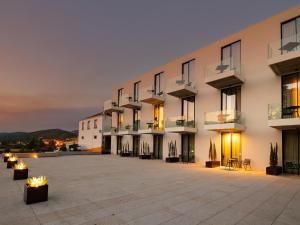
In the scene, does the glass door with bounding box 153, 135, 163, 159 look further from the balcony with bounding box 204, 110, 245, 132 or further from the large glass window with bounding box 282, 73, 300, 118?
the large glass window with bounding box 282, 73, 300, 118

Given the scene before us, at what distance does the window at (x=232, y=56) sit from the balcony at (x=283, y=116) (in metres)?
3.50

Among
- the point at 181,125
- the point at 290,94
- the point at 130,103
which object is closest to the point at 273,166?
the point at 290,94

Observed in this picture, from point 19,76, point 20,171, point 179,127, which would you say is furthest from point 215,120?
point 19,76

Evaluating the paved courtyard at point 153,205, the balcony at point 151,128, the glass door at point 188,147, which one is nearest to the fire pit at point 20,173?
the paved courtyard at point 153,205

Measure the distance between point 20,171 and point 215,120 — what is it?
35.1 ft

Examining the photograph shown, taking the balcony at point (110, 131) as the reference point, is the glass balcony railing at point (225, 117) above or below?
above

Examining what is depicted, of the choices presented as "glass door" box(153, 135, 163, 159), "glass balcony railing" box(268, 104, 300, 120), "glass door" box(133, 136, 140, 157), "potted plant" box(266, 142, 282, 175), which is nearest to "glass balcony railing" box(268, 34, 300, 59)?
"glass balcony railing" box(268, 104, 300, 120)

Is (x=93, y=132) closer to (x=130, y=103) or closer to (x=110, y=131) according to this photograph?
(x=110, y=131)

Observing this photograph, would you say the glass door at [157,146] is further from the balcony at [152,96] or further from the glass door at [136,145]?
the balcony at [152,96]

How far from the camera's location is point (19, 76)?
25578mm

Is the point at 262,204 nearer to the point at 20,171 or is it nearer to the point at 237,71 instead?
the point at 20,171

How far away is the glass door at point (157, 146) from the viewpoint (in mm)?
19661

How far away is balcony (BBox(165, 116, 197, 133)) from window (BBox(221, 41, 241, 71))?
500 cm

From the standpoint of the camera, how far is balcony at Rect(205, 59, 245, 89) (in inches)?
495
